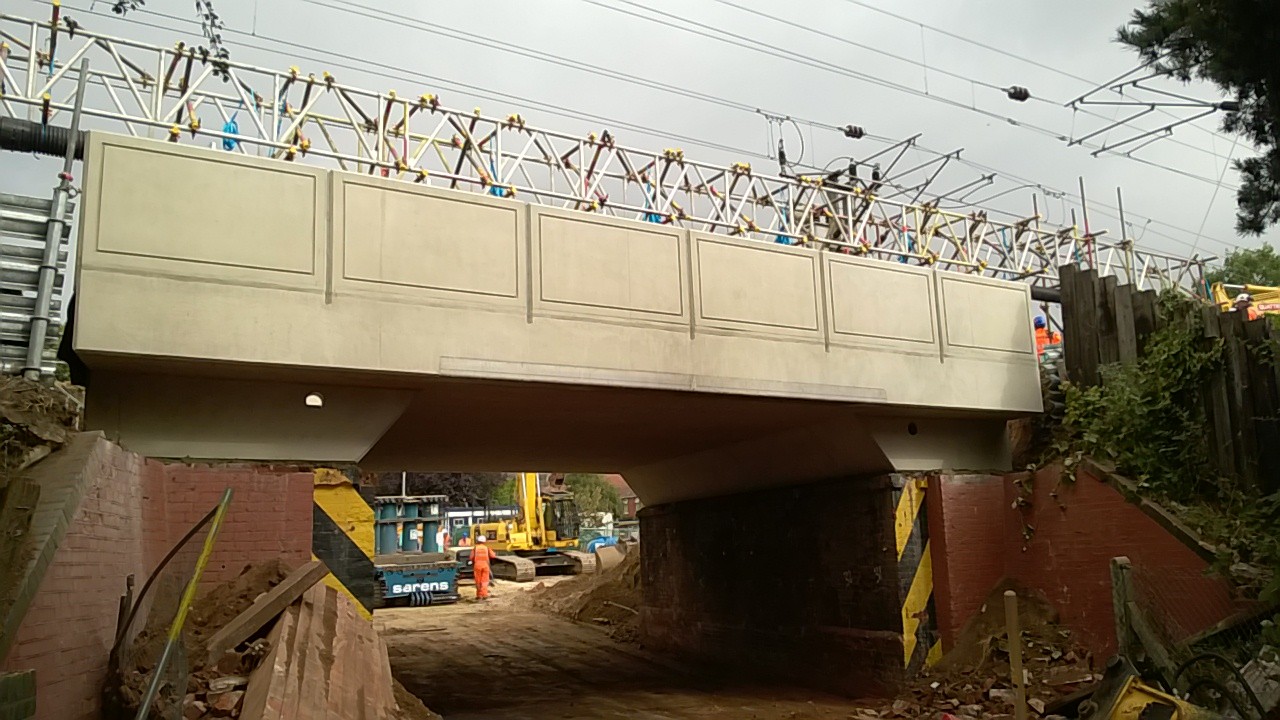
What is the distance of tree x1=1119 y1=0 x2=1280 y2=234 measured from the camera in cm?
798

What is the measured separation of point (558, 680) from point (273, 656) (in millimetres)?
9203

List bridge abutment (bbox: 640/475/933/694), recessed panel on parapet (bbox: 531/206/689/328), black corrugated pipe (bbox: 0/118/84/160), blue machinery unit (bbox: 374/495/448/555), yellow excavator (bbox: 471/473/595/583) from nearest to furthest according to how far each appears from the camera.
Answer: black corrugated pipe (bbox: 0/118/84/160)
recessed panel on parapet (bbox: 531/206/689/328)
bridge abutment (bbox: 640/475/933/694)
blue machinery unit (bbox: 374/495/448/555)
yellow excavator (bbox: 471/473/595/583)

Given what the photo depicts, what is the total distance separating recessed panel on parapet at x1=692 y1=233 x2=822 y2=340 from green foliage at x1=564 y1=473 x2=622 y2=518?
1812 inches

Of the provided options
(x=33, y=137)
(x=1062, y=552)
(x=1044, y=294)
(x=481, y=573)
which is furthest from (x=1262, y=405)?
(x=481, y=573)

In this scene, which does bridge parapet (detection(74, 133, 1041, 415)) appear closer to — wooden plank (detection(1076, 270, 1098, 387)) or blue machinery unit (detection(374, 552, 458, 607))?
wooden plank (detection(1076, 270, 1098, 387))

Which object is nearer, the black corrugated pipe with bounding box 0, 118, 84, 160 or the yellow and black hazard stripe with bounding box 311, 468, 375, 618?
the yellow and black hazard stripe with bounding box 311, 468, 375, 618

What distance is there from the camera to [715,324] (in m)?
10.4

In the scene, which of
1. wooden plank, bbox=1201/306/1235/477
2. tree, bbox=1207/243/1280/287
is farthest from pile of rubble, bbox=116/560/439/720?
tree, bbox=1207/243/1280/287

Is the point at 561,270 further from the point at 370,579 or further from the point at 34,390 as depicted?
the point at 34,390

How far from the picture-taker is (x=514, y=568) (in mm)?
34812

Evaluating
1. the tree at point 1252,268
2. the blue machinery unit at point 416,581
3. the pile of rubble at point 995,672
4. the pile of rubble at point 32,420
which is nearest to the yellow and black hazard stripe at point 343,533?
the pile of rubble at point 32,420

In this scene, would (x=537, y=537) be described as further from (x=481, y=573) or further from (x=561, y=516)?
(x=481, y=573)

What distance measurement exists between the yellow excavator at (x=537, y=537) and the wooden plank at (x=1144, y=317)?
963 inches

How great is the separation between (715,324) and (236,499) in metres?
5.02
